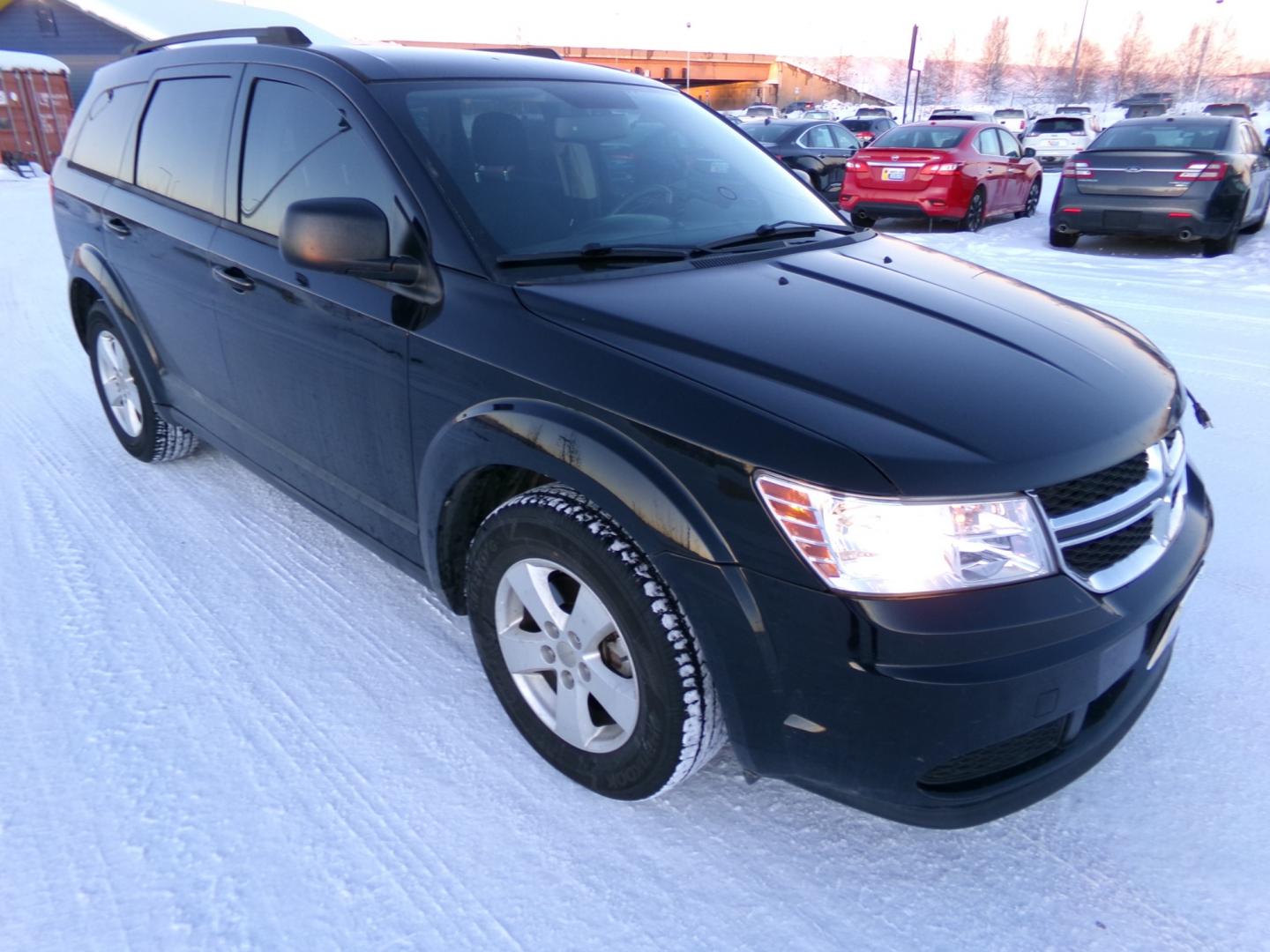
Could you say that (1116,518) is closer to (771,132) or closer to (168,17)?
(771,132)

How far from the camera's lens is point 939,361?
207 cm

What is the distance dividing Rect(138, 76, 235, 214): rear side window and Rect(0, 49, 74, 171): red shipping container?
22.1m

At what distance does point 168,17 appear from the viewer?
3447cm

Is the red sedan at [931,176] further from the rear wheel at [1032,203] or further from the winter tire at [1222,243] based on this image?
the winter tire at [1222,243]

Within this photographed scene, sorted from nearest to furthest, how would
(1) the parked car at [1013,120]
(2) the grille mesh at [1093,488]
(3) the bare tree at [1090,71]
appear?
(2) the grille mesh at [1093,488]
(1) the parked car at [1013,120]
(3) the bare tree at [1090,71]

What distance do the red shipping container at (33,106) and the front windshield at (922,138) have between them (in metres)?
19.8

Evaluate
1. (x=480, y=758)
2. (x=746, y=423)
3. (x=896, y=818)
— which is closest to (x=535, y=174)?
(x=746, y=423)

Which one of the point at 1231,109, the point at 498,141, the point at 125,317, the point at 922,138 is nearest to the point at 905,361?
the point at 498,141

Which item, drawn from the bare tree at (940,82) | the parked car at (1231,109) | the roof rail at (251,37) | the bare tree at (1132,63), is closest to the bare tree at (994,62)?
the bare tree at (940,82)

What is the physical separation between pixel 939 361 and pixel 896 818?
0.99m

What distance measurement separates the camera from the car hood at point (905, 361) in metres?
1.77

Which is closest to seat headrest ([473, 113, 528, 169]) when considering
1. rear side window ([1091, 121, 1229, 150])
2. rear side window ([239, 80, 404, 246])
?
rear side window ([239, 80, 404, 246])

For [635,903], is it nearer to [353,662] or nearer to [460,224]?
[353,662]

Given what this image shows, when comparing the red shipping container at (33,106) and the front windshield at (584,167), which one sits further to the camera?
the red shipping container at (33,106)
